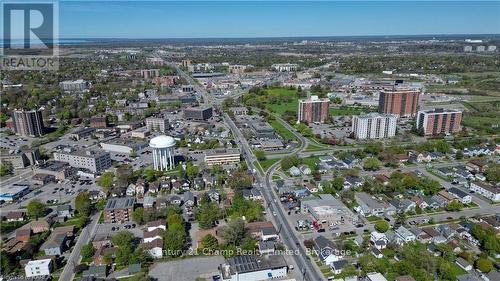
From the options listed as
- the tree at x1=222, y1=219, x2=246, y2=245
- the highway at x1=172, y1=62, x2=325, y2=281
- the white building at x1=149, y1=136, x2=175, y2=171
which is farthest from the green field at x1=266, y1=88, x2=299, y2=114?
the tree at x1=222, y1=219, x2=246, y2=245

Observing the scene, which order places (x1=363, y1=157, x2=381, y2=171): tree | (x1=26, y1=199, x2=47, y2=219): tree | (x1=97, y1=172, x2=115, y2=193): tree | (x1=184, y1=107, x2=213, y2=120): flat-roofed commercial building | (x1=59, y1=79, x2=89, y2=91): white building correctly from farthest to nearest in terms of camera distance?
(x1=59, y1=79, x2=89, y2=91): white building → (x1=184, y1=107, x2=213, y2=120): flat-roofed commercial building → (x1=363, y1=157, x2=381, y2=171): tree → (x1=97, y1=172, x2=115, y2=193): tree → (x1=26, y1=199, x2=47, y2=219): tree

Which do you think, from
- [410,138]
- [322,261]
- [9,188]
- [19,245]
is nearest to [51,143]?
[9,188]

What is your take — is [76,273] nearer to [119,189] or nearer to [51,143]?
[119,189]

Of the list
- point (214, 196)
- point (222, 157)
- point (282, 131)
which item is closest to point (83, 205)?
point (214, 196)

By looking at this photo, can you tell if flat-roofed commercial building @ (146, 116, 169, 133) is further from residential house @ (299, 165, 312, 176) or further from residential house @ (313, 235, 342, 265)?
residential house @ (313, 235, 342, 265)

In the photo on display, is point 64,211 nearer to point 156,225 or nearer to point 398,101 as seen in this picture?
point 156,225
